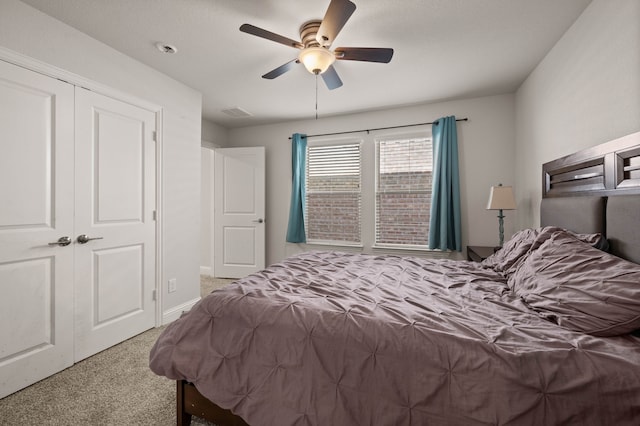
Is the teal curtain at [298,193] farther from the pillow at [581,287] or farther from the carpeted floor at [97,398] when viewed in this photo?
the pillow at [581,287]

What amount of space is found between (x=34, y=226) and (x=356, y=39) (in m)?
2.78

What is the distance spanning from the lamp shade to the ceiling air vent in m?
3.38

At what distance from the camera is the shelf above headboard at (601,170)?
4.86ft

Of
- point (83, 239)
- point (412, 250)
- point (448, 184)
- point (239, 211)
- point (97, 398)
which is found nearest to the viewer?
point (97, 398)

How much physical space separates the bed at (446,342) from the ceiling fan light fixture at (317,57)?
1569 mm

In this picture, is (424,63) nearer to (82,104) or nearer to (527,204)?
(527,204)

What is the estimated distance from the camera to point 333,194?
14.1 ft

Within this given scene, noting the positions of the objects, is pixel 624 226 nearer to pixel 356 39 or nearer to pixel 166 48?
pixel 356 39

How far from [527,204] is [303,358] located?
10.2 ft

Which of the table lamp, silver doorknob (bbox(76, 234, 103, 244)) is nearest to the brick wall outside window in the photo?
the table lamp

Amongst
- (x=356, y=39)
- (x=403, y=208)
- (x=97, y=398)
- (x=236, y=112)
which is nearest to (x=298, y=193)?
(x=236, y=112)

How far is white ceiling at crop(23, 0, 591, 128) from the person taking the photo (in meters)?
1.92

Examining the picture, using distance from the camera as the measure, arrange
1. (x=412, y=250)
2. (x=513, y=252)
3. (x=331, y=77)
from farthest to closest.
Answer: (x=412, y=250) < (x=331, y=77) < (x=513, y=252)

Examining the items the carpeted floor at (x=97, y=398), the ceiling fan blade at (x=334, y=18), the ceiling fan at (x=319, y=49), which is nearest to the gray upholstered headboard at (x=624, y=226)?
the ceiling fan at (x=319, y=49)
